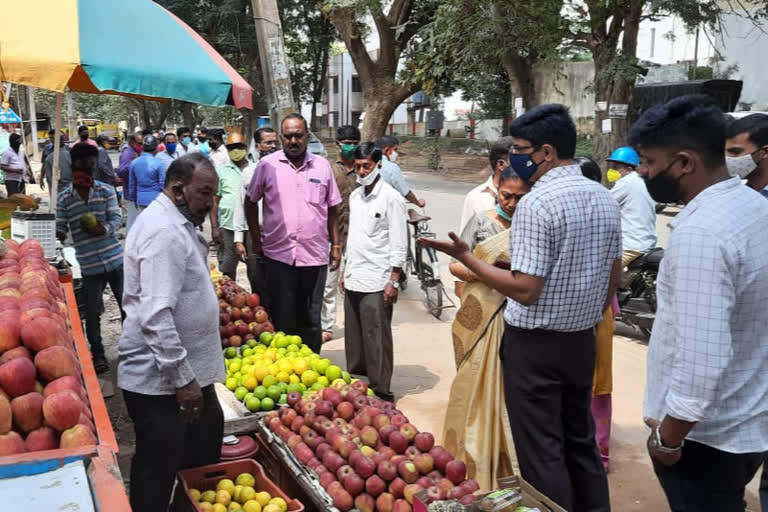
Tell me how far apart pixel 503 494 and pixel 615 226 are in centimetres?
128

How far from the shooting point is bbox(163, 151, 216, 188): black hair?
3.02 metres

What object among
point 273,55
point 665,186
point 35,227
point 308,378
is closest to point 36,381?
point 665,186

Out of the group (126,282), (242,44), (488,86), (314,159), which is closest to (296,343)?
(314,159)

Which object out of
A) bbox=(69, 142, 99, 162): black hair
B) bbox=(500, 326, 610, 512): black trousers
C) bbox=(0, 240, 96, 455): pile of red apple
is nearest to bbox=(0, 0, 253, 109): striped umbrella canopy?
bbox=(69, 142, 99, 162): black hair

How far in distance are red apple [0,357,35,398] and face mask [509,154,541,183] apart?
7.05ft

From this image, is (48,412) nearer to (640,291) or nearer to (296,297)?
(296,297)

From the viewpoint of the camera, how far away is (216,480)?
3.66 meters

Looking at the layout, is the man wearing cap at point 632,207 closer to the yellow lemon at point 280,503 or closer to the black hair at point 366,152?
the black hair at point 366,152

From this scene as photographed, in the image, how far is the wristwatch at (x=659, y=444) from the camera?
2.29m

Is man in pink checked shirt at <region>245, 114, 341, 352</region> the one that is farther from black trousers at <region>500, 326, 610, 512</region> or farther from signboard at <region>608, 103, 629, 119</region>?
signboard at <region>608, 103, 629, 119</region>

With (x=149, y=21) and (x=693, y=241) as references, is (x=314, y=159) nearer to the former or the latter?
(x=149, y=21)

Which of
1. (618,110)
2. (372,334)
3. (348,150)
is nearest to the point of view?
(372,334)

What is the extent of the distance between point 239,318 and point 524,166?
325cm

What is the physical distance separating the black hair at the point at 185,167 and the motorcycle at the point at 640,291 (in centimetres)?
512
